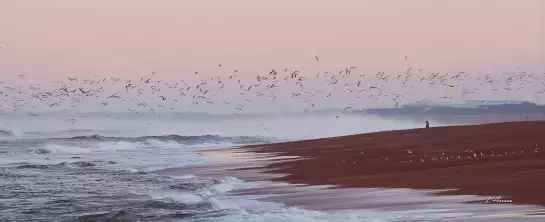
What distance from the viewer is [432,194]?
502 inches

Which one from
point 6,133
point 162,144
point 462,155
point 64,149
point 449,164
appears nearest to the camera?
point 449,164

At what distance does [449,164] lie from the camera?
17.9m

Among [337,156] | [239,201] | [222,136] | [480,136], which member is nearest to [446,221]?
[239,201]

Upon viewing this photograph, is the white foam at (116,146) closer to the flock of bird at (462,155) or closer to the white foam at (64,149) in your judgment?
the white foam at (64,149)

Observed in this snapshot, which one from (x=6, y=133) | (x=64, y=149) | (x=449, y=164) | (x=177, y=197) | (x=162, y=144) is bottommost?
(x=162, y=144)

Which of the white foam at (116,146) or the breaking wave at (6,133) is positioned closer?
the white foam at (116,146)

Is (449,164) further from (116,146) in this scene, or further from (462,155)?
(116,146)

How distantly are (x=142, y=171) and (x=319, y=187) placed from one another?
321 inches

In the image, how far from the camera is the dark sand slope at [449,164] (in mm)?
13280

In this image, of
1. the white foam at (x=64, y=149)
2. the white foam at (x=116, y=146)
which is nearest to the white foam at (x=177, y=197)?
the white foam at (x=64, y=149)

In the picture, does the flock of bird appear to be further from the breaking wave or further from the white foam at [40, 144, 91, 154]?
the breaking wave

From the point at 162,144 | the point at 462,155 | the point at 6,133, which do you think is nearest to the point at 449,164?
the point at 462,155

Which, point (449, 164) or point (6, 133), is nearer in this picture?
point (449, 164)

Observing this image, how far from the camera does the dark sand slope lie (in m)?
13.3
